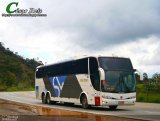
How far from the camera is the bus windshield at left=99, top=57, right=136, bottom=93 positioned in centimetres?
2542

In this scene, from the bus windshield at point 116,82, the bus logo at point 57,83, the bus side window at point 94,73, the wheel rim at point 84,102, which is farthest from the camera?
the bus logo at point 57,83

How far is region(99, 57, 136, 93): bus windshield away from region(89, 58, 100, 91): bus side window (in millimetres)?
428

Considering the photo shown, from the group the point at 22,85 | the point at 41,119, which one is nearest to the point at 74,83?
the point at 41,119

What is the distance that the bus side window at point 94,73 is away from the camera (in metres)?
25.7

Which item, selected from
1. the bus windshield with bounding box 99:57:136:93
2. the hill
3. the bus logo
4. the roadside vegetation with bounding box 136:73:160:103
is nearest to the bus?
the bus windshield with bounding box 99:57:136:93

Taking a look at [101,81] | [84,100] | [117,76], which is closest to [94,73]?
[101,81]

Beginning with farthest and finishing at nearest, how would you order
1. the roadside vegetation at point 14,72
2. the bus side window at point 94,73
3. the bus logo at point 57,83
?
the roadside vegetation at point 14,72, the bus logo at point 57,83, the bus side window at point 94,73

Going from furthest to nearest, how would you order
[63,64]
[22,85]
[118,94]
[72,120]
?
1. [22,85]
2. [63,64]
3. [118,94]
4. [72,120]

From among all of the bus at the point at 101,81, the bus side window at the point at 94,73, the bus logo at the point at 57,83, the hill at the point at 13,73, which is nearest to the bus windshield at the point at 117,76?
the bus at the point at 101,81

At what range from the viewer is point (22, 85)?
113 meters

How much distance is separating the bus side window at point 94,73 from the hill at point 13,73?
77.1 meters

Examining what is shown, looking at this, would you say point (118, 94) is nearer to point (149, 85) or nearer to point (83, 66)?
point (83, 66)

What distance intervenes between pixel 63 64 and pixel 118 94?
6.73m

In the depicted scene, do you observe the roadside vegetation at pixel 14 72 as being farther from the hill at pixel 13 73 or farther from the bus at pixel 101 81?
the bus at pixel 101 81
